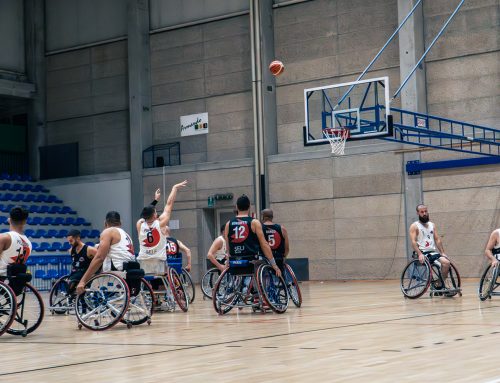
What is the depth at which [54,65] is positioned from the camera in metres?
33.7

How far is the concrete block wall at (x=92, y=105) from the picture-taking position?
31.9m

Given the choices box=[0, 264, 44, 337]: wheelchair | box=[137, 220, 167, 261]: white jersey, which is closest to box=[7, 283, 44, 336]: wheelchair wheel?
box=[0, 264, 44, 337]: wheelchair

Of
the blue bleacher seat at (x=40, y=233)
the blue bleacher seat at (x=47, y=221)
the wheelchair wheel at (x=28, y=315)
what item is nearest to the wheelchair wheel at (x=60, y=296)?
the wheelchair wheel at (x=28, y=315)

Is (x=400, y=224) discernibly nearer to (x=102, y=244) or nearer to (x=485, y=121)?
(x=485, y=121)

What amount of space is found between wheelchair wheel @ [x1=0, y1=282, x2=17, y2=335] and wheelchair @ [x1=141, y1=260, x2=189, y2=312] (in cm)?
350

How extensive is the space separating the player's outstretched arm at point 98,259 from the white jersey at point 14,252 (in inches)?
30.4

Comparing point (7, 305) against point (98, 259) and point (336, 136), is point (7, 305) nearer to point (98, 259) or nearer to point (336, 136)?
point (98, 259)

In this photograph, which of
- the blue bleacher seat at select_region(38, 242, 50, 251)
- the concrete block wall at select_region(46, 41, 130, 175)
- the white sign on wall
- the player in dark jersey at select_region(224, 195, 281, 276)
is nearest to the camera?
the player in dark jersey at select_region(224, 195, 281, 276)

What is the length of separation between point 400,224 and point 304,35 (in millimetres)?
6712

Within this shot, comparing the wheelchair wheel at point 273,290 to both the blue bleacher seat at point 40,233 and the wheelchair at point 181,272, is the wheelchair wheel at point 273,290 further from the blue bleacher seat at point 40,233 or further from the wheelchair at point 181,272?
the blue bleacher seat at point 40,233

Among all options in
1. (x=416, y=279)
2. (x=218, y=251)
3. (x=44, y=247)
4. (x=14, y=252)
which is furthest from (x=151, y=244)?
(x=44, y=247)

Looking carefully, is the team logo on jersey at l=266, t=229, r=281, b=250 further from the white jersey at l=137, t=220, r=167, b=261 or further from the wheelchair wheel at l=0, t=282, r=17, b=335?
the wheelchair wheel at l=0, t=282, r=17, b=335

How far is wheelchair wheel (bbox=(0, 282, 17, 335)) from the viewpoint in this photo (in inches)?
400

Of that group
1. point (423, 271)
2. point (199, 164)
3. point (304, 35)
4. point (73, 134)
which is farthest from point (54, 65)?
point (423, 271)
